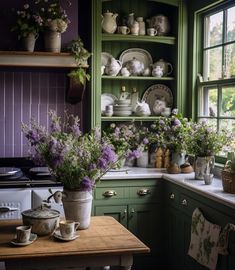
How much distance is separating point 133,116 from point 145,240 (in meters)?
1.13

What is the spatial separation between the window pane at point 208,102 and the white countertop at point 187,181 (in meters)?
0.58

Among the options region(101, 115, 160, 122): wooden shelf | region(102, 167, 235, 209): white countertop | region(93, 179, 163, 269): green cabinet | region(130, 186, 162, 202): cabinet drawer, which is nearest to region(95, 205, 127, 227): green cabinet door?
region(93, 179, 163, 269): green cabinet

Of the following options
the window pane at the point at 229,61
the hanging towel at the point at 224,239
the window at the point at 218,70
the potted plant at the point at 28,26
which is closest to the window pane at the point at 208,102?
the window at the point at 218,70

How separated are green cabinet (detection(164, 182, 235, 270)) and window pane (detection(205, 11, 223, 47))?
50.4 inches

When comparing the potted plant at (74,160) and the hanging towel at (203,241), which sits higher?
the potted plant at (74,160)

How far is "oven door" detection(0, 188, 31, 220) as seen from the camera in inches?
137

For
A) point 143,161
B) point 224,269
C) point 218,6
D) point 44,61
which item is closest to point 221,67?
point 218,6

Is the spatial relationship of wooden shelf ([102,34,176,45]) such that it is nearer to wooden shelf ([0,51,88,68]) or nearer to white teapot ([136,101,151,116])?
wooden shelf ([0,51,88,68])

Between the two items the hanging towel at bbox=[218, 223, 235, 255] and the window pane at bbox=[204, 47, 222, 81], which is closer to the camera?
the hanging towel at bbox=[218, 223, 235, 255]

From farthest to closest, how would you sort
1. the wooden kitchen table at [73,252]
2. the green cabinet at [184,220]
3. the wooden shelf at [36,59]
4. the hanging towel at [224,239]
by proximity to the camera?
1. the wooden shelf at [36,59]
2. the green cabinet at [184,220]
3. the hanging towel at [224,239]
4. the wooden kitchen table at [73,252]

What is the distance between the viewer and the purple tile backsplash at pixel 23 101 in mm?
4273

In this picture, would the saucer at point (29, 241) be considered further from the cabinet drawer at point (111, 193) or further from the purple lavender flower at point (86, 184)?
the cabinet drawer at point (111, 193)

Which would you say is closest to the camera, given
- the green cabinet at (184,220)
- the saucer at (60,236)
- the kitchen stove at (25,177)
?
the saucer at (60,236)

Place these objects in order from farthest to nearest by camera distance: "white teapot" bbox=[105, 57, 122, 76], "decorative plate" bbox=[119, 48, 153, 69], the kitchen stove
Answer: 1. "decorative plate" bbox=[119, 48, 153, 69]
2. "white teapot" bbox=[105, 57, 122, 76]
3. the kitchen stove
